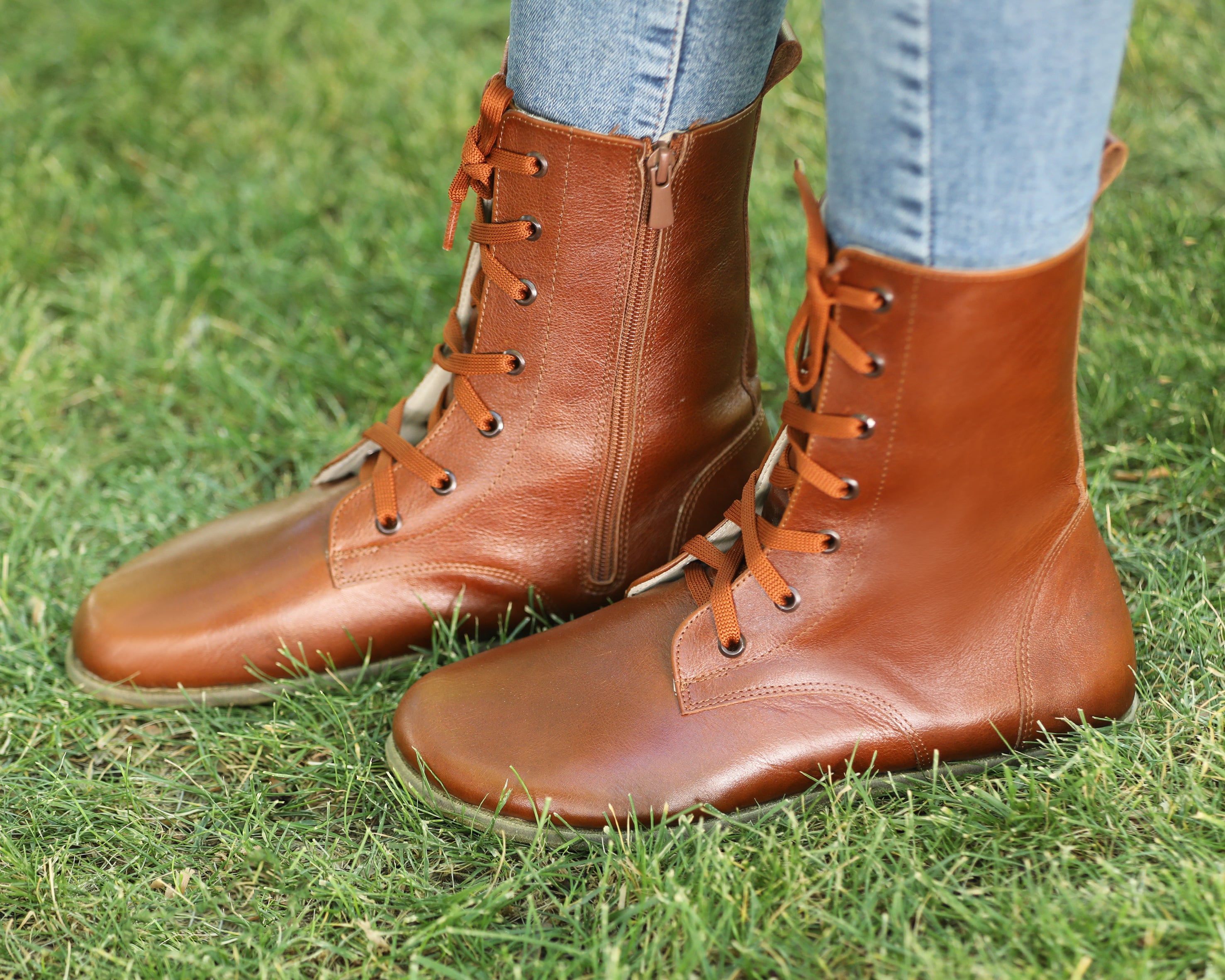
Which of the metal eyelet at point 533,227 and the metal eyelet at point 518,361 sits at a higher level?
the metal eyelet at point 533,227

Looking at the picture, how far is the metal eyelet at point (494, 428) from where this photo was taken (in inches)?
65.9

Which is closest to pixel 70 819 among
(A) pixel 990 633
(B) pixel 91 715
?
(B) pixel 91 715

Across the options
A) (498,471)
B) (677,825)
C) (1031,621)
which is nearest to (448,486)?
(498,471)

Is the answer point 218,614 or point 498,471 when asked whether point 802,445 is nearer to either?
point 498,471

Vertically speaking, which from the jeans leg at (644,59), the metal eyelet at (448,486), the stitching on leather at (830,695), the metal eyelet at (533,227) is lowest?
the stitching on leather at (830,695)

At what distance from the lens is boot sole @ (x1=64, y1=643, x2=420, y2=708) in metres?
1.74

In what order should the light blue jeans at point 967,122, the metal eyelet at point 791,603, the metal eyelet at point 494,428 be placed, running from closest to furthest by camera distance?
1. the light blue jeans at point 967,122
2. the metal eyelet at point 791,603
3. the metal eyelet at point 494,428

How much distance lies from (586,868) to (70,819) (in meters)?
0.74

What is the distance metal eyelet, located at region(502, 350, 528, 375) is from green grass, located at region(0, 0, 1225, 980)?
1.77 feet

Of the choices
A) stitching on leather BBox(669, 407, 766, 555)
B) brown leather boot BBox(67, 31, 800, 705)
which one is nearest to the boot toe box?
brown leather boot BBox(67, 31, 800, 705)

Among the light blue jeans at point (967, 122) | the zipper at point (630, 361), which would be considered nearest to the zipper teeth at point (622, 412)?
the zipper at point (630, 361)

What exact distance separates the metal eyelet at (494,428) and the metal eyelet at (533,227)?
0.86 feet

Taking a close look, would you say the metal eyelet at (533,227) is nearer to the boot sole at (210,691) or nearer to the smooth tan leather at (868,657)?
the smooth tan leather at (868,657)

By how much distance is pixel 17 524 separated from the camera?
2146 millimetres
